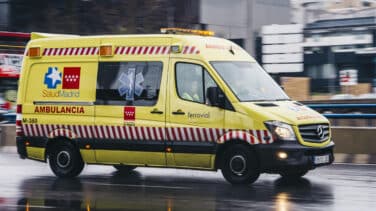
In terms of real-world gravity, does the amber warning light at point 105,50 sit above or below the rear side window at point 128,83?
above

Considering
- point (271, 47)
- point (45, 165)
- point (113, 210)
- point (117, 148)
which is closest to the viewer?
point (113, 210)

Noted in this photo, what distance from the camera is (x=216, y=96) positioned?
12.1 m

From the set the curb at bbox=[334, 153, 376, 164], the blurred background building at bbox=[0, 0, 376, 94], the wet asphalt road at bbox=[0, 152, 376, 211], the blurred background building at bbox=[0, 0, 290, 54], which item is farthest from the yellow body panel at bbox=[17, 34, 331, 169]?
the blurred background building at bbox=[0, 0, 290, 54]

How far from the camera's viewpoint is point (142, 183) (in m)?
12.7

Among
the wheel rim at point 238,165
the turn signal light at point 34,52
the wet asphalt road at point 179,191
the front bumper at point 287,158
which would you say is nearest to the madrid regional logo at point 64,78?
the turn signal light at point 34,52

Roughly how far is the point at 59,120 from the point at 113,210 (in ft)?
14.0

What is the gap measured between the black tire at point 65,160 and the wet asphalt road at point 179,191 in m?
0.19

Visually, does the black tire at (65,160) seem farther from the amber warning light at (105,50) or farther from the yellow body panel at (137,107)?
the amber warning light at (105,50)

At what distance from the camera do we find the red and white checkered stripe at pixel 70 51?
13.4 meters

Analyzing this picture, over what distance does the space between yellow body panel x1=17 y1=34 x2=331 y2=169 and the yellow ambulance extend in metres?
0.02

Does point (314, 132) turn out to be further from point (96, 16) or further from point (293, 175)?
point (96, 16)

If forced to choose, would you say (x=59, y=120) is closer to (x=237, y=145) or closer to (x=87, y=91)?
(x=87, y=91)

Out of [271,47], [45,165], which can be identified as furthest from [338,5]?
[45,165]

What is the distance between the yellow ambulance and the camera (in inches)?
468
